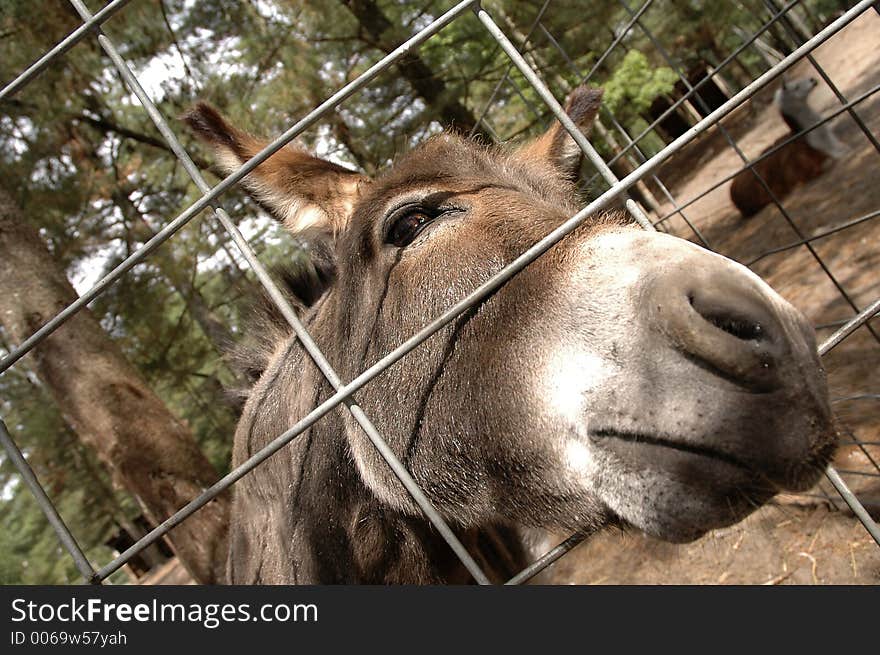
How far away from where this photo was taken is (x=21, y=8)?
455 centimetres

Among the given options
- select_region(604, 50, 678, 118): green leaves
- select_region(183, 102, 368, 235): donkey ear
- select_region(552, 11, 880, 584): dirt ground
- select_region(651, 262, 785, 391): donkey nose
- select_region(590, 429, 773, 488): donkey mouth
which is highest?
select_region(604, 50, 678, 118): green leaves

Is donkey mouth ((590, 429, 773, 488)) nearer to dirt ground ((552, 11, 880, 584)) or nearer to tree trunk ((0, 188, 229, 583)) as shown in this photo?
dirt ground ((552, 11, 880, 584))

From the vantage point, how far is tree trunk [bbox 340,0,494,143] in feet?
21.3

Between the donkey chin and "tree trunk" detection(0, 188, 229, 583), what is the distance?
372cm

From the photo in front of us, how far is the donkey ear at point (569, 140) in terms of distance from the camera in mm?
2471

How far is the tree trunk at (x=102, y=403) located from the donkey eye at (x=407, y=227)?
10.5ft

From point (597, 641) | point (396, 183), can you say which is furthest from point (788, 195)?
point (597, 641)

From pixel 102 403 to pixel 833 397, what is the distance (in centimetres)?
457

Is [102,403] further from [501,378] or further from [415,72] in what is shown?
[415,72]

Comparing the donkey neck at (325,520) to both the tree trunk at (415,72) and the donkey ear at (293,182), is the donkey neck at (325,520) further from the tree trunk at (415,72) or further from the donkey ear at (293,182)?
the tree trunk at (415,72)

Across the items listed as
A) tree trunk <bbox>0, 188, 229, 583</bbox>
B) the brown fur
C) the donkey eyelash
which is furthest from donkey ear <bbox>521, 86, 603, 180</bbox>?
the brown fur

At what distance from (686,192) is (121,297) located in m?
14.2

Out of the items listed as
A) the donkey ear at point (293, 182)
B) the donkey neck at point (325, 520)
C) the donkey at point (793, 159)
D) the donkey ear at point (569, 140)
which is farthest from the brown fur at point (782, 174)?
the donkey neck at point (325, 520)

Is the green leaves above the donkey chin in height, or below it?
above
